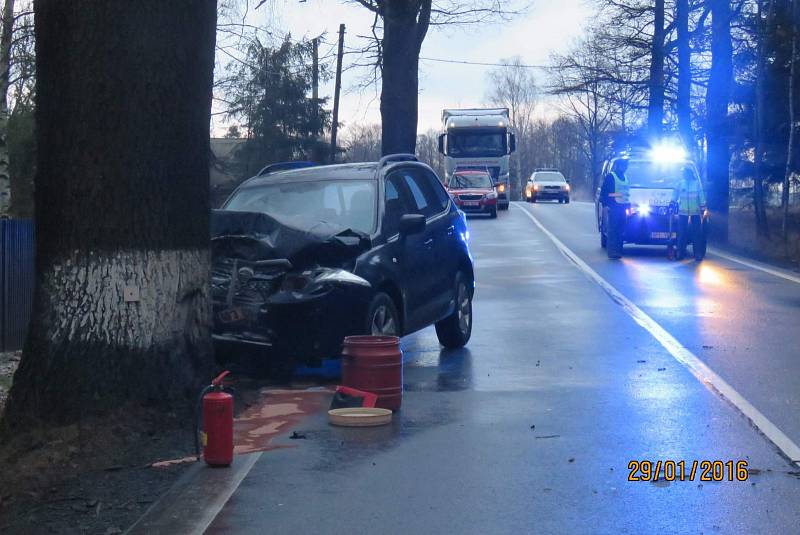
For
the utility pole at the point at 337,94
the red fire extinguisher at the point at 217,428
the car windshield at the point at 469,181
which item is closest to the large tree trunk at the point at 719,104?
the car windshield at the point at 469,181

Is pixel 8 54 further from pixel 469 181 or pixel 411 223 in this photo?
pixel 469 181

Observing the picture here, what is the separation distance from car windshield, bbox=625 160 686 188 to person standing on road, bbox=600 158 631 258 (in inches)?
5.9

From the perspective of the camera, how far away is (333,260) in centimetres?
976

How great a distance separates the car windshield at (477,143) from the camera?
43.3 metres

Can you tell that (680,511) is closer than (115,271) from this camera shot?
Yes

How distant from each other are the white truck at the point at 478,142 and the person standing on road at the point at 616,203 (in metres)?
18.0

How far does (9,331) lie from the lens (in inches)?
507

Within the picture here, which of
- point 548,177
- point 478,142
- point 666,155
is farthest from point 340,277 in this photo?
A: point 548,177

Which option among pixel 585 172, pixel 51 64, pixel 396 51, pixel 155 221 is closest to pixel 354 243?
pixel 155 221

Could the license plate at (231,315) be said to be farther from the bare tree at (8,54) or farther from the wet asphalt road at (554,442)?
the bare tree at (8,54)

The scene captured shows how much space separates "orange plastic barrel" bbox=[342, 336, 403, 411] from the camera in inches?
330

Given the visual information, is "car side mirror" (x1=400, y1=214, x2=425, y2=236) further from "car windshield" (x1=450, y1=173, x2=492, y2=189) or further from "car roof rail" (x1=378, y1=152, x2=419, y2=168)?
"car windshield" (x1=450, y1=173, x2=492, y2=189)

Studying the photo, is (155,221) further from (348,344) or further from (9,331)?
(9,331)

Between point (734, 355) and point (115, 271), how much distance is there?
21.0 feet
